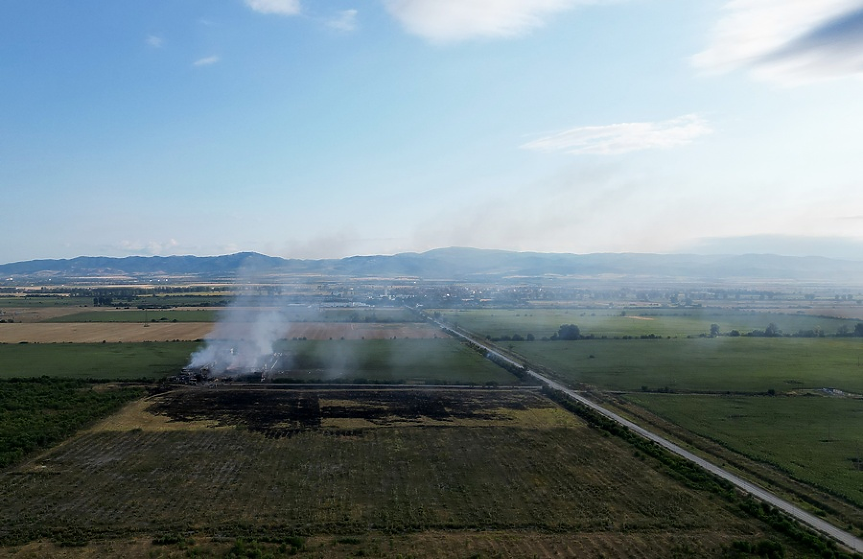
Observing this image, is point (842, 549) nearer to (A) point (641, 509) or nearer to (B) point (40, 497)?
(A) point (641, 509)

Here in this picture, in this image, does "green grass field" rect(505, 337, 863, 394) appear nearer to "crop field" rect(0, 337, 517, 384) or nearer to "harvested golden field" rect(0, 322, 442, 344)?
"crop field" rect(0, 337, 517, 384)

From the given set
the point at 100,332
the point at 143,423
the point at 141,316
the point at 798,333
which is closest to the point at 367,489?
the point at 143,423

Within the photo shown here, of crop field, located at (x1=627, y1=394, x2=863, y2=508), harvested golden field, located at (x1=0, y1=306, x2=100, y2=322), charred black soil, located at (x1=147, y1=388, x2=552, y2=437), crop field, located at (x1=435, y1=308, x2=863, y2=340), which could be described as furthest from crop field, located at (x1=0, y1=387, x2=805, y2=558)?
harvested golden field, located at (x1=0, y1=306, x2=100, y2=322)

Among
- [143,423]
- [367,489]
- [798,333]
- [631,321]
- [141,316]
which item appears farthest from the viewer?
[631,321]

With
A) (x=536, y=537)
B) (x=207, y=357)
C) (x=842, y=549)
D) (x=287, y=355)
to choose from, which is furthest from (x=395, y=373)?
(x=842, y=549)

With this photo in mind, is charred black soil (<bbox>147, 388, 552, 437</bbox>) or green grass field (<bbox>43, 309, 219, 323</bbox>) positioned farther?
green grass field (<bbox>43, 309, 219, 323</bbox>)

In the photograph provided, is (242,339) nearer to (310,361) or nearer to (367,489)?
(310,361)

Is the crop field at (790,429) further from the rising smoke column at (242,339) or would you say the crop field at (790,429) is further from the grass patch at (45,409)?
the grass patch at (45,409)
